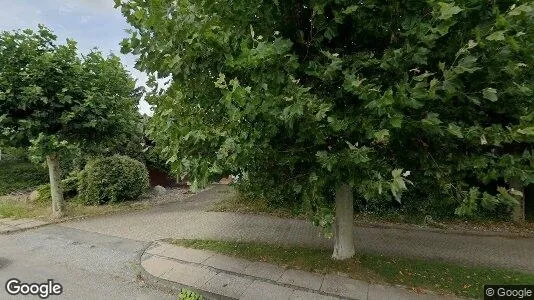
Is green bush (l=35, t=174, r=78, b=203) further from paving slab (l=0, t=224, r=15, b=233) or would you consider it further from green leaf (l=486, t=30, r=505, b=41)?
green leaf (l=486, t=30, r=505, b=41)

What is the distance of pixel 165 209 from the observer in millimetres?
9852

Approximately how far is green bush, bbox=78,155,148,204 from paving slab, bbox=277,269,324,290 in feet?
23.0

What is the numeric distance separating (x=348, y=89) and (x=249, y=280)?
337 centimetres

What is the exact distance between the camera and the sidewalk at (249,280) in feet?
15.6

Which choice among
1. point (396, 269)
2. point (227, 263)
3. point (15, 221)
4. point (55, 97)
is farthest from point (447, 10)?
point (15, 221)

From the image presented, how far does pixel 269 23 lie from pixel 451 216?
7.59 metres

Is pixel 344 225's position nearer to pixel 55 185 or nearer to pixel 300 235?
pixel 300 235

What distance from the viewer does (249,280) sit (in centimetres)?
518

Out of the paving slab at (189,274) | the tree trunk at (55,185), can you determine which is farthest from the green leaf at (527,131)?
the tree trunk at (55,185)

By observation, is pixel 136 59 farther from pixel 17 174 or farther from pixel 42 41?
pixel 17 174

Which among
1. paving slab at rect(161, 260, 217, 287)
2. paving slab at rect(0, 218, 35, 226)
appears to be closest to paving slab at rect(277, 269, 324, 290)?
paving slab at rect(161, 260, 217, 287)

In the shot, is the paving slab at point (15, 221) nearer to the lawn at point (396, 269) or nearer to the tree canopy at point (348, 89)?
the lawn at point (396, 269)

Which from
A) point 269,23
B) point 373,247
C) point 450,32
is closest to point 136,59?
point 269,23

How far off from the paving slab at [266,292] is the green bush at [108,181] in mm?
6920
